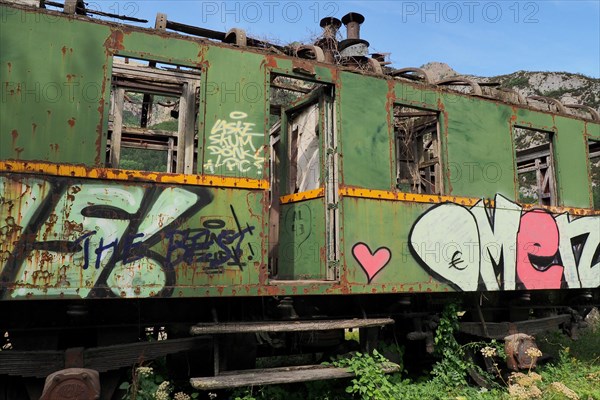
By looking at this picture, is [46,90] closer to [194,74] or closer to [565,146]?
[194,74]

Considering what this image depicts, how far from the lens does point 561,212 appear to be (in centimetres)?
657

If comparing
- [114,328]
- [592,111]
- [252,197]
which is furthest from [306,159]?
[592,111]

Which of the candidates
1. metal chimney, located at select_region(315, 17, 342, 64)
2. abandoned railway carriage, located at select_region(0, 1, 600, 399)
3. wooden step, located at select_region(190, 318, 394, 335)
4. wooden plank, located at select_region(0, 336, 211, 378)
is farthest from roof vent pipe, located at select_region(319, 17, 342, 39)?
wooden plank, located at select_region(0, 336, 211, 378)

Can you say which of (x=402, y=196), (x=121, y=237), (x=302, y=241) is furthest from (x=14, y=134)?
(x=402, y=196)

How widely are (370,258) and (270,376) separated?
1635mm

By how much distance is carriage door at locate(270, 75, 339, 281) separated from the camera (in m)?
5.15

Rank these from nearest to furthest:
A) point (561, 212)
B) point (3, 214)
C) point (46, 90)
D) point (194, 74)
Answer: point (3, 214), point (46, 90), point (194, 74), point (561, 212)

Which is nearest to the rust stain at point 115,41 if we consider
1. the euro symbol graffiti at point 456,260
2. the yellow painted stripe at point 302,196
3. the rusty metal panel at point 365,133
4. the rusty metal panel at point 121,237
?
the rusty metal panel at point 121,237

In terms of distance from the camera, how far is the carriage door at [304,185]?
5.15 meters

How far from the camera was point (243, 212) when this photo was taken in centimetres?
445

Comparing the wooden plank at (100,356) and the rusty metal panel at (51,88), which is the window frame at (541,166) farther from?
the rusty metal panel at (51,88)

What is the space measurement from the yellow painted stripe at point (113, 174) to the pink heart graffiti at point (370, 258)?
4.73ft

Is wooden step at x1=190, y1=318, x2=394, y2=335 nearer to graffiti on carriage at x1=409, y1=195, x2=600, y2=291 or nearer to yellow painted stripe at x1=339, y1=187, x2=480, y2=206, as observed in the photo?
graffiti on carriage at x1=409, y1=195, x2=600, y2=291

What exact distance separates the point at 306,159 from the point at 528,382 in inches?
150
